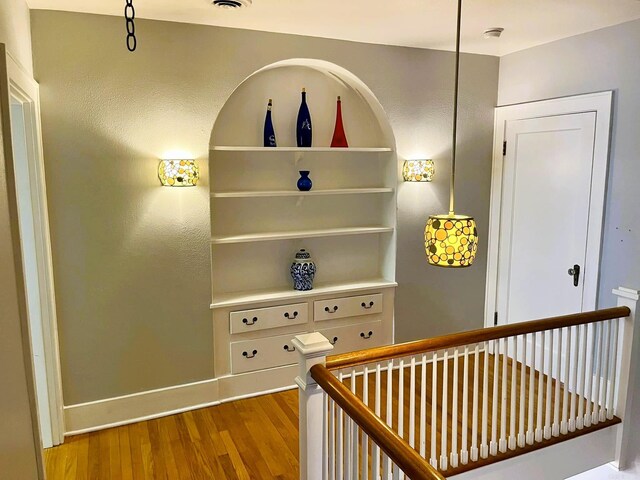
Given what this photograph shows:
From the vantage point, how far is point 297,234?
3502mm

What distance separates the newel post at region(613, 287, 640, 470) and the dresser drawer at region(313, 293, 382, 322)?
1630mm

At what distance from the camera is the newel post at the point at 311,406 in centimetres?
195

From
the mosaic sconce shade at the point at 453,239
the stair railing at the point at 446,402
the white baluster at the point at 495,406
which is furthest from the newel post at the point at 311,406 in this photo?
the white baluster at the point at 495,406

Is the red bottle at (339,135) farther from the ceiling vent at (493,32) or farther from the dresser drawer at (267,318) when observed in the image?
the dresser drawer at (267,318)

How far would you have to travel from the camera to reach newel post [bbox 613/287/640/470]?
276 centimetres

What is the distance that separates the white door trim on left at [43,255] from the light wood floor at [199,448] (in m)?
0.28

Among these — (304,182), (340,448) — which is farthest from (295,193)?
(340,448)

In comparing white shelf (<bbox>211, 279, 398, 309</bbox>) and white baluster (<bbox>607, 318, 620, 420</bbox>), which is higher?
white shelf (<bbox>211, 279, 398, 309</bbox>)

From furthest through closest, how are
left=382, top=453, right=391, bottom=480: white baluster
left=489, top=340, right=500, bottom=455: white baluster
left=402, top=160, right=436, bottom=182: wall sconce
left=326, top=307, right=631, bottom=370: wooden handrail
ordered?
left=402, top=160, right=436, bottom=182: wall sconce, left=489, top=340, right=500, bottom=455: white baluster, left=326, top=307, right=631, bottom=370: wooden handrail, left=382, top=453, right=391, bottom=480: white baluster

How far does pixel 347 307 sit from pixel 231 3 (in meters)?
2.21

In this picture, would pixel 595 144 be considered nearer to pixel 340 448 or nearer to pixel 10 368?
pixel 340 448

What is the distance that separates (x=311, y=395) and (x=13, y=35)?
207 cm

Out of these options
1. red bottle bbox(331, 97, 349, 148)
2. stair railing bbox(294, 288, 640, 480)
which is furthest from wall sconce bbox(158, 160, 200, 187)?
stair railing bbox(294, 288, 640, 480)

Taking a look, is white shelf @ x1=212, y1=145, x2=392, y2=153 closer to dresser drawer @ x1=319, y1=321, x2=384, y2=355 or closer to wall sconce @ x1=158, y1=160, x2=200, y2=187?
wall sconce @ x1=158, y1=160, x2=200, y2=187
